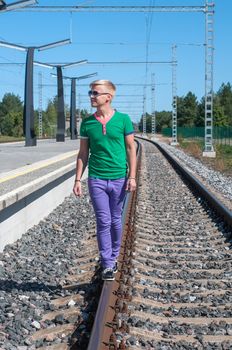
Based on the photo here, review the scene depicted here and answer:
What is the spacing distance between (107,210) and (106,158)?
19.5 inches

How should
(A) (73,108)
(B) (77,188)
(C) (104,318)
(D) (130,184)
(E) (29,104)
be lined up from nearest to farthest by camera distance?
(C) (104,318)
(D) (130,184)
(B) (77,188)
(E) (29,104)
(A) (73,108)

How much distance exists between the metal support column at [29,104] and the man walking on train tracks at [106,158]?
27309mm

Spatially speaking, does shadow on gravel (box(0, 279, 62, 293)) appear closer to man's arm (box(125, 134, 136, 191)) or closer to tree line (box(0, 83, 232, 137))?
man's arm (box(125, 134, 136, 191))

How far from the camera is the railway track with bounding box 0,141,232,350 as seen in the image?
4641 millimetres

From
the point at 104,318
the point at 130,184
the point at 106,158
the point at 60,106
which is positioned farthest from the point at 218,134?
the point at 104,318

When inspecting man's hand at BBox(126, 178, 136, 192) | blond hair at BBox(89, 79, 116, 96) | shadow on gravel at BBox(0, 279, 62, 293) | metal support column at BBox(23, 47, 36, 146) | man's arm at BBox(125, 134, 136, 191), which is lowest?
shadow on gravel at BBox(0, 279, 62, 293)

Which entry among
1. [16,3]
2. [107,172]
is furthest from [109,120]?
[16,3]

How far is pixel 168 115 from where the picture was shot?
153m

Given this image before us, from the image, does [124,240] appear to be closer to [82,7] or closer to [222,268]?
[222,268]

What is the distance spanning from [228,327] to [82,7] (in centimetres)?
2630

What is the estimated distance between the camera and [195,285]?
6.30m

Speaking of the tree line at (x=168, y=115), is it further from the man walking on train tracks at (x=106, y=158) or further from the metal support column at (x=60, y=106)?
the man walking on train tracks at (x=106, y=158)

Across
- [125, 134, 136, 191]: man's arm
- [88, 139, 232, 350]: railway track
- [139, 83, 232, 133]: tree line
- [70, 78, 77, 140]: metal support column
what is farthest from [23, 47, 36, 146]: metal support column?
[139, 83, 232, 133]: tree line

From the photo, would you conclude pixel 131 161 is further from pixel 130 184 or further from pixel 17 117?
pixel 17 117
